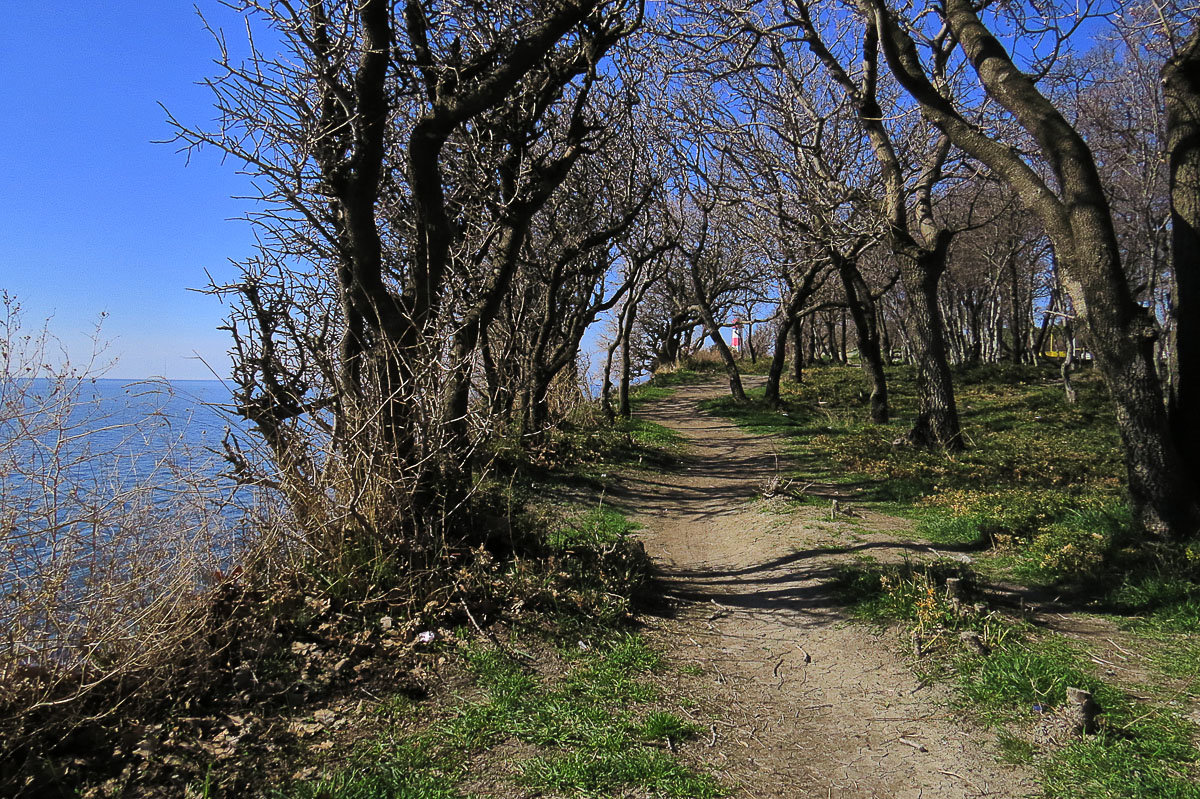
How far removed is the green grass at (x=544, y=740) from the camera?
2.82 metres

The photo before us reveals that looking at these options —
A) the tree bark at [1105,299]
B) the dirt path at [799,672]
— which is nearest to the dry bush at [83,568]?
the dirt path at [799,672]

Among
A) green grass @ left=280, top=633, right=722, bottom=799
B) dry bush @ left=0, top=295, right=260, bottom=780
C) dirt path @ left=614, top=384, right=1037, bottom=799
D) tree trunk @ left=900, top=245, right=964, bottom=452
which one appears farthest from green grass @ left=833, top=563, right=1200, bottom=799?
tree trunk @ left=900, top=245, right=964, bottom=452

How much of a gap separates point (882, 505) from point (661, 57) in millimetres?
7720

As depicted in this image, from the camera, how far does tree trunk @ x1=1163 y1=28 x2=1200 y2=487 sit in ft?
18.5

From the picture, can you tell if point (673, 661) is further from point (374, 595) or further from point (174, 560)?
point (174, 560)

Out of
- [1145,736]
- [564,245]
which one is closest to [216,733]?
[1145,736]

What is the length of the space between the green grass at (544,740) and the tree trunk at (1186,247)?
200 inches

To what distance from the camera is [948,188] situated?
622 inches

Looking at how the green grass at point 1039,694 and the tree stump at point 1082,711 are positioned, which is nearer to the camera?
the green grass at point 1039,694

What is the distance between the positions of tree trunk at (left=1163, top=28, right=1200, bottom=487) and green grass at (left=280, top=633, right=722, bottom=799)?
5.09 metres

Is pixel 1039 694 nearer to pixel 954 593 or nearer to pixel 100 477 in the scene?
pixel 954 593

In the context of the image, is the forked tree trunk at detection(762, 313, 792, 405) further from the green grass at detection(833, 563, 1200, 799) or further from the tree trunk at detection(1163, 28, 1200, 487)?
the green grass at detection(833, 563, 1200, 799)

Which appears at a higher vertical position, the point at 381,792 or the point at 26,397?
the point at 26,397

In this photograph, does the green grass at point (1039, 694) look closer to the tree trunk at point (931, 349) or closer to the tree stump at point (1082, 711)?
the tree stump at point (1082, 711)
